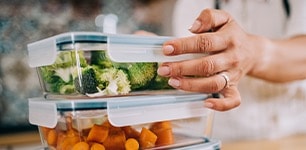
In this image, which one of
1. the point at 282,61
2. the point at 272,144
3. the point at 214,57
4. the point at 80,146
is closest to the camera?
→ the point at 80,146

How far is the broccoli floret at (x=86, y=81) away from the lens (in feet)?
1.80

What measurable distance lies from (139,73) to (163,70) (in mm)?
36

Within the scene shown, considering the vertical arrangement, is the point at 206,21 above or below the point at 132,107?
above

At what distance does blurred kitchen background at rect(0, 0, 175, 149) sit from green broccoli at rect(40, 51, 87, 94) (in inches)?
15.2

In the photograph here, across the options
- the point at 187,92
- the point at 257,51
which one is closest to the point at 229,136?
the point at 257,51

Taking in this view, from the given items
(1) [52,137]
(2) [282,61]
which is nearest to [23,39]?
(1) [52,137]

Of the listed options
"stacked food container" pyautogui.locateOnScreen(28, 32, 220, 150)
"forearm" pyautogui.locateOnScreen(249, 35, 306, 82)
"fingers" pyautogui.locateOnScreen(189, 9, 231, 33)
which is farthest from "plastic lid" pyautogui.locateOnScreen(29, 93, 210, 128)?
"forearm" pyautogui.locateOnScreen(249, 35, 306, 82)

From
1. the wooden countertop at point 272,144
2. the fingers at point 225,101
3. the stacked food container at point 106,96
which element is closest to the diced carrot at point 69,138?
the stacked food container at point 106,96

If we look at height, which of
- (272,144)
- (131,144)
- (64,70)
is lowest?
(272,144)

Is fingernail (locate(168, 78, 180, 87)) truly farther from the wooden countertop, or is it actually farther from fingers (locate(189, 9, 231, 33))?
the wooden countertop

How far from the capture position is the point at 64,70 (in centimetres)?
→ 56

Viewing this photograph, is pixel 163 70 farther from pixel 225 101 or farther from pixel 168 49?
pixel 225 101

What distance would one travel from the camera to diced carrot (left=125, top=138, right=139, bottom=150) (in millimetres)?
565

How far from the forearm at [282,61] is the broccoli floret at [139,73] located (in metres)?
0.31
